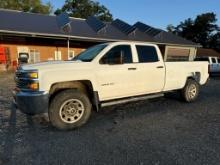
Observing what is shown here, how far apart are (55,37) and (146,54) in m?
15.7

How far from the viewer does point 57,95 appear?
214 inches

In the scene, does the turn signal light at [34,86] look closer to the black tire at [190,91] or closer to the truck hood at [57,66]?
the truck hood at [57,66]

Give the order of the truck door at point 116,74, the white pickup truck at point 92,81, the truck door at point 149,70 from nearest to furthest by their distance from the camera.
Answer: the white pickup truck at point 92,81 → the truck door at point 116,74 → the truck door at point 149,70

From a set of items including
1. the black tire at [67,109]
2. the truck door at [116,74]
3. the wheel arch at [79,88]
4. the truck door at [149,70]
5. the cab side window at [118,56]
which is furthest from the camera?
the truck door at [149,70]

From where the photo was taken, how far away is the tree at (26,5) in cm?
4869

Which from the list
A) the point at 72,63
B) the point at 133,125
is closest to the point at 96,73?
the point at 72,63

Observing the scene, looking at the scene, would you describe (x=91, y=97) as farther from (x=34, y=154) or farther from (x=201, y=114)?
(x=201, y=114)

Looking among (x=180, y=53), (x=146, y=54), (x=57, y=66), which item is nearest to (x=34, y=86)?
(x=57, y=66)

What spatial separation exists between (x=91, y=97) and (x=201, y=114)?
3.14m

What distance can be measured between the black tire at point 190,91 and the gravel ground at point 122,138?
0.75 meters

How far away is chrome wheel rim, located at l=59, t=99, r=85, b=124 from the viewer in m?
5.51

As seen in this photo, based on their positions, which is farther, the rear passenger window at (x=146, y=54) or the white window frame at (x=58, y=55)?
the white window frame at (x=58, y=55)

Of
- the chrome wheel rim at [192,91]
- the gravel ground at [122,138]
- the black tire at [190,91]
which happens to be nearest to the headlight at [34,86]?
the gravel ground at [122,138]

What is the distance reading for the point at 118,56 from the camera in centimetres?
631
